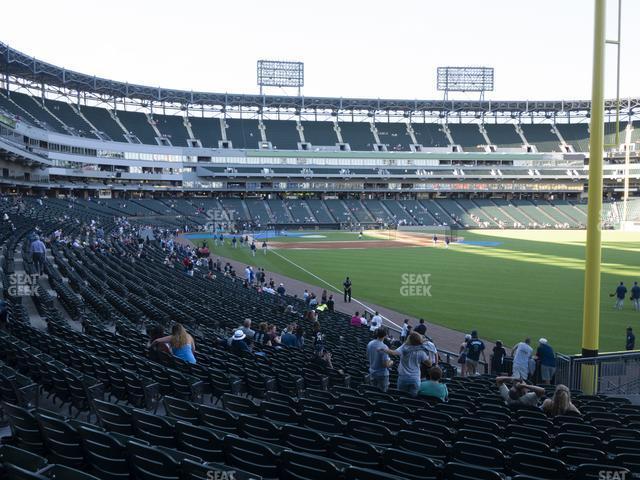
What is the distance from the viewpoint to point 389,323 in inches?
898

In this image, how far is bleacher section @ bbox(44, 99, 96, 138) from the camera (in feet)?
265

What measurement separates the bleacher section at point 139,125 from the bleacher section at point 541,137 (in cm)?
7249

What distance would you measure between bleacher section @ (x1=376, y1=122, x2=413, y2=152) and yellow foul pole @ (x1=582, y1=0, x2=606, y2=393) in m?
89.6

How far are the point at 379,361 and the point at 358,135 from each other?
97.5m

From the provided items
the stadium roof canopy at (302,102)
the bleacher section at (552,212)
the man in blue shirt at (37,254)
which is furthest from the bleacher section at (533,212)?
the man in blue shirt at (37,254)

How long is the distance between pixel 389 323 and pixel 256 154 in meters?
76.8

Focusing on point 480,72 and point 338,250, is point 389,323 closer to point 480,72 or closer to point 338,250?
point 338,250

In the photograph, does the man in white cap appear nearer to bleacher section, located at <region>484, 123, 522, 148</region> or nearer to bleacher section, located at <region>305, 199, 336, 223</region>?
bleacher section, located at <region>305, 199, 336, 223</region>

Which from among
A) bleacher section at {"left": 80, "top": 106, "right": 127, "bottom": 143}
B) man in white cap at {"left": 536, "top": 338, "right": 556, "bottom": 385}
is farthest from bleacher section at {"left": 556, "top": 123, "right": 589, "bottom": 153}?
man in white cap at {"left": 536, "top": 338, "right": 556, "bottom": 385}

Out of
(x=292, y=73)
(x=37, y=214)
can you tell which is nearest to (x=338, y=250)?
(x=37, y=214)

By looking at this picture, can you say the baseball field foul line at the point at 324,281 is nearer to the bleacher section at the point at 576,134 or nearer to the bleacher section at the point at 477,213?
the bleacher section at the point at 477,213

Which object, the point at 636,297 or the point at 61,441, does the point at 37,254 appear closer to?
the point at 61,441

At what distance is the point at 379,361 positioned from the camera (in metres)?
9.73

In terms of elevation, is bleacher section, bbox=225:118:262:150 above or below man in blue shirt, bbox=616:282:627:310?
above
